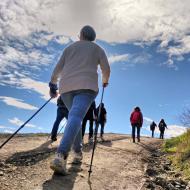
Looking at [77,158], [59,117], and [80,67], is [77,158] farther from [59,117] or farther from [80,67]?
[59,117]

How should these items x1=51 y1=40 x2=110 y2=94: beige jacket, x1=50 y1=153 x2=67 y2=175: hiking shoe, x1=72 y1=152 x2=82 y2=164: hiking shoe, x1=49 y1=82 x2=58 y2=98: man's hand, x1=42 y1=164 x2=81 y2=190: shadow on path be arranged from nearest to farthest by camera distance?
x1=42 y1=164 x2=81 y2=190: shadow on path → x1=50 y1=153 x2=67 y2=175: hiking shoe → x1=51 y1=40 x2=110 y2=94: beige jacket → x1=49 y1=82 x2=58 y2=98: man's hand → x1=72 y1=152 x2=82 y2=164: hiking shoe

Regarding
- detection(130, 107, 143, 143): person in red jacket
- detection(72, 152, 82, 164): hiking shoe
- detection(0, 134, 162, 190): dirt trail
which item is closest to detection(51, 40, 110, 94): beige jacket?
detection(72, 152, 82, 164): hiking shoe

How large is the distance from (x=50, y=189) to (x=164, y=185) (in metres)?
2.23

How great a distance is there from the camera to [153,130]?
40406mm

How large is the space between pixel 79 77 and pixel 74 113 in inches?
25.8

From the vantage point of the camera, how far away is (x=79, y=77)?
6.20m

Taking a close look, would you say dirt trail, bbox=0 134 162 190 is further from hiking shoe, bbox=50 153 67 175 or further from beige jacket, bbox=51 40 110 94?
beige jacket, bbox=51 40 110 94

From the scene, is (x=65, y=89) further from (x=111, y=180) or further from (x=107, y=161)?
(x=107, y=161)

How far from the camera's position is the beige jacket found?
20.4 feet

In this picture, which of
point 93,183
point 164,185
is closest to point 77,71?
point 93,183

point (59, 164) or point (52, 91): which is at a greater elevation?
point (52, 91)

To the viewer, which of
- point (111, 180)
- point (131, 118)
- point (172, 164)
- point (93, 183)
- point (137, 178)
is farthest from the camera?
point (131, 118)

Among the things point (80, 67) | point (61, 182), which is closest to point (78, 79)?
point (80, 67)

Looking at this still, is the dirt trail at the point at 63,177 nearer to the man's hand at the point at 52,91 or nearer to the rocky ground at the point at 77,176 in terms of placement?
the rocky ground at the point at 77,176
